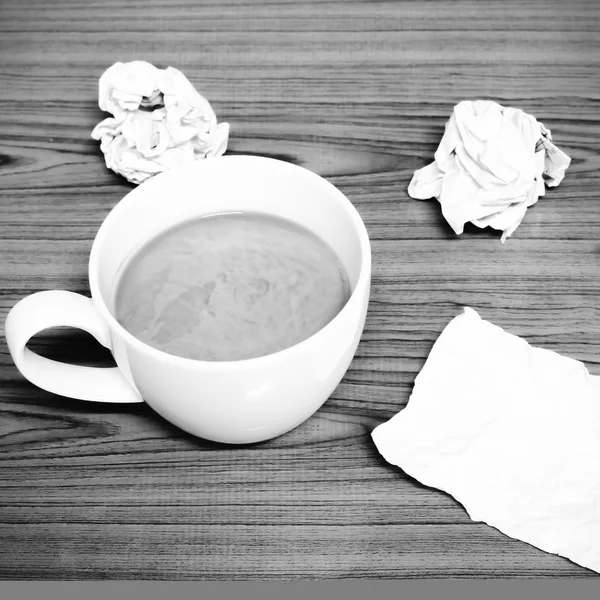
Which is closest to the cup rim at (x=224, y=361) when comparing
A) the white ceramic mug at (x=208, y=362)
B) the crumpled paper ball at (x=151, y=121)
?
the white ceramic mug at (x=208, y=362)

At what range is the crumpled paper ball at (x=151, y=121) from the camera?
670 mm

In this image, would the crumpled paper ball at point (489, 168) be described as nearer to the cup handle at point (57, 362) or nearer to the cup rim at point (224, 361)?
the cup rim at point (224, 361)

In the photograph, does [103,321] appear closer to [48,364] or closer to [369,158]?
[48,364]

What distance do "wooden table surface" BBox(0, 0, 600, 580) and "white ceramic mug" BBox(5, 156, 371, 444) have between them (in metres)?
0.04

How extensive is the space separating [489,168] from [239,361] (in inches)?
11.2

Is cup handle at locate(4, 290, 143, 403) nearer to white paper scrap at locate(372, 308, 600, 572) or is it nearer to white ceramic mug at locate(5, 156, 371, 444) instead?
white ceramic mug at locate(5, 156, 371, 444)

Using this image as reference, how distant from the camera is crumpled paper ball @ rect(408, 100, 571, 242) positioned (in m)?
0.64

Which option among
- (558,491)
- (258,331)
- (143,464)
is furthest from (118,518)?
(558,491)

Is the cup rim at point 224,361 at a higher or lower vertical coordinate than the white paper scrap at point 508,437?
higher

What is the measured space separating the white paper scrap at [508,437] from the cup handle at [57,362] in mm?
162

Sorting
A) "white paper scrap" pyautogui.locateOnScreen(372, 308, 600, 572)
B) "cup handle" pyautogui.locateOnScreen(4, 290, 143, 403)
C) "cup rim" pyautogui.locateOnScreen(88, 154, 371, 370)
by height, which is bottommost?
"white paper scrap" pyautogui.locateOnScreen(372, 308, 600, 572)

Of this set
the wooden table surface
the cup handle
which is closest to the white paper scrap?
the wooden table surface

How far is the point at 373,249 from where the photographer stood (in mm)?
647

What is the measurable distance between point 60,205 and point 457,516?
1.26 feet
